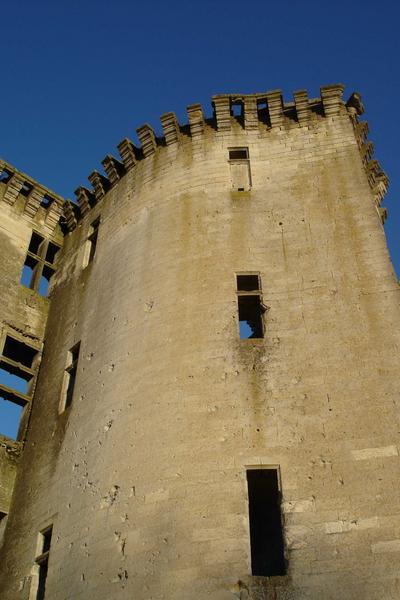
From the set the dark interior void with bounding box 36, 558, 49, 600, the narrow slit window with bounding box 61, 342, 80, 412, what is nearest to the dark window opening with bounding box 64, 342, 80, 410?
the narrow slit window with bounding box 61, 342, 80, 412

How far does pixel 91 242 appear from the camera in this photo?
16.5 m

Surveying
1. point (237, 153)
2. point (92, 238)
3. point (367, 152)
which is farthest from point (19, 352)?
point (367, 152)

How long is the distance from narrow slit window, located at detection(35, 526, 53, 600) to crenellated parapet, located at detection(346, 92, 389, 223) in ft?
31.5

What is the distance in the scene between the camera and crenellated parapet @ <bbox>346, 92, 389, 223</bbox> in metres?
14.5

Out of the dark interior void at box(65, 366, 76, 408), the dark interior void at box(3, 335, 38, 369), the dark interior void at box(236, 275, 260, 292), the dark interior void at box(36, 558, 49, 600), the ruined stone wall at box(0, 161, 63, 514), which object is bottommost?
the dark interior void at box(36, 558, 49, 600)

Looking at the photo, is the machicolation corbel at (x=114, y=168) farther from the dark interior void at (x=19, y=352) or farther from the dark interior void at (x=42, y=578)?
the dark interior void at (x=42, y=578)

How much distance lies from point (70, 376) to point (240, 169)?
5727mm

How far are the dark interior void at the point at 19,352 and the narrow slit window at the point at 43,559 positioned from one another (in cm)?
488

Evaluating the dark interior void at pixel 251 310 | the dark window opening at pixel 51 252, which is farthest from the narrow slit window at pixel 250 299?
the dark window opening at pixel 51 252

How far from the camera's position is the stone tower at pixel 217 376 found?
916 centimetres

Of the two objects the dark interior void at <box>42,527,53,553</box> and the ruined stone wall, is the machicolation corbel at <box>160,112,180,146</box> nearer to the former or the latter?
the ruined stone wall

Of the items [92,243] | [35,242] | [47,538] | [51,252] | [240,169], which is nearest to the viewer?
[47,538]

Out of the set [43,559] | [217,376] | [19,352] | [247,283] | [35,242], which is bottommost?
[43,559]

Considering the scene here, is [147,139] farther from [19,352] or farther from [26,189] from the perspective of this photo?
[19,352]
